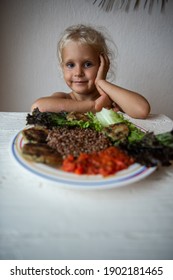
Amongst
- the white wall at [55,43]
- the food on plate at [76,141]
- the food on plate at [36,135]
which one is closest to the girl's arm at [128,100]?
the food on plate at [76,141]

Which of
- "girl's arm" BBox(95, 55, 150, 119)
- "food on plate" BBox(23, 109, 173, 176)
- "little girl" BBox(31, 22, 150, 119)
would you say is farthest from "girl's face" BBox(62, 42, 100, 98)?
"food on plate" BBox(23, 109, 173, 176)

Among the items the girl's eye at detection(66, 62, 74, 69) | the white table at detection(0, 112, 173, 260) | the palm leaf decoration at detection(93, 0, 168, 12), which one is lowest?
the white table at detection(0, 112, 173, 260)

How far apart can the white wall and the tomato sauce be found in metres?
1.78

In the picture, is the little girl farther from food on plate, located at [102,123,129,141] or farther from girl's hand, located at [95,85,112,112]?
food on plate, located at [102,123,129,141]

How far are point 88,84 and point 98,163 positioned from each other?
3.28 feet

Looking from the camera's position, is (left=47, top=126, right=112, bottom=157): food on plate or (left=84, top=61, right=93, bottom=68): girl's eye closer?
(left=47, top=126, right=112, bottom=157): food on plate

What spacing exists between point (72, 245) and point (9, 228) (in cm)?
16

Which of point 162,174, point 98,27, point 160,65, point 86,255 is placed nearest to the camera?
point 86,255

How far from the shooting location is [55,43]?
2191mm

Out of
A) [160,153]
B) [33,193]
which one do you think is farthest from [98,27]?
[33,193]

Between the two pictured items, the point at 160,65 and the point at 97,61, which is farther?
the point at 160,65

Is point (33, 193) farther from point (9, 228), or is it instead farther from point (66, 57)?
point (66, 57)

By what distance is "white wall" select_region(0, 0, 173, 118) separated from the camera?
6.77 ft
